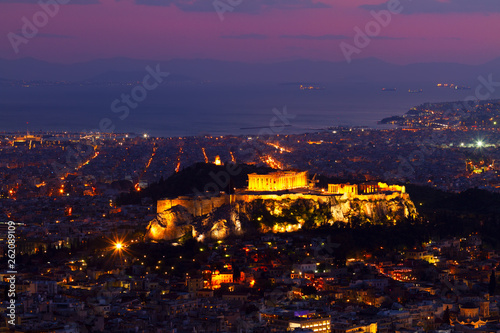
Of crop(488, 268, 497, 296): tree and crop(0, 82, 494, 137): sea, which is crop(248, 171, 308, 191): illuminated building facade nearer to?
crop(488, 268, 497, 296): tree

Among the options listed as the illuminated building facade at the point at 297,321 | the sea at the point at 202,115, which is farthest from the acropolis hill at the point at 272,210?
the sea at the point at 202,115

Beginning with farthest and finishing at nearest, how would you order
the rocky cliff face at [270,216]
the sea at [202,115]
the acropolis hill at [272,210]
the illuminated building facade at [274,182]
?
the sea at [202,115], the illuminated building facade at [274,182], the acropolis hill at [272,210], the rocky cliff face at [270,216]

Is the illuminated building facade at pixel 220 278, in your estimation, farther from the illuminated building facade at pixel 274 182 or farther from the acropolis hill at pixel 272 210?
the illuminated building facade at pixel 274 182

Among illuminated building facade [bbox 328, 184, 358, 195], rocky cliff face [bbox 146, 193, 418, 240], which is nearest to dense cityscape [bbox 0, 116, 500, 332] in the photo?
rocky cliff face [bbox 146, 193, 418, 240]

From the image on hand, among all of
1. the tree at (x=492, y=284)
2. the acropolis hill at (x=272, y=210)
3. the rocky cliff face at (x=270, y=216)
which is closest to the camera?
the tree at (x=492, y=284)

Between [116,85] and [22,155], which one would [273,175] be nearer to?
[22,155]

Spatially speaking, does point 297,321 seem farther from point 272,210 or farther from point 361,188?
point 361,188

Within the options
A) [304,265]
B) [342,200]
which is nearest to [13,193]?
[342,200]

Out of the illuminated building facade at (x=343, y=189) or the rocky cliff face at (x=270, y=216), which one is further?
the illuminated building facade at (x=343, y=189)
